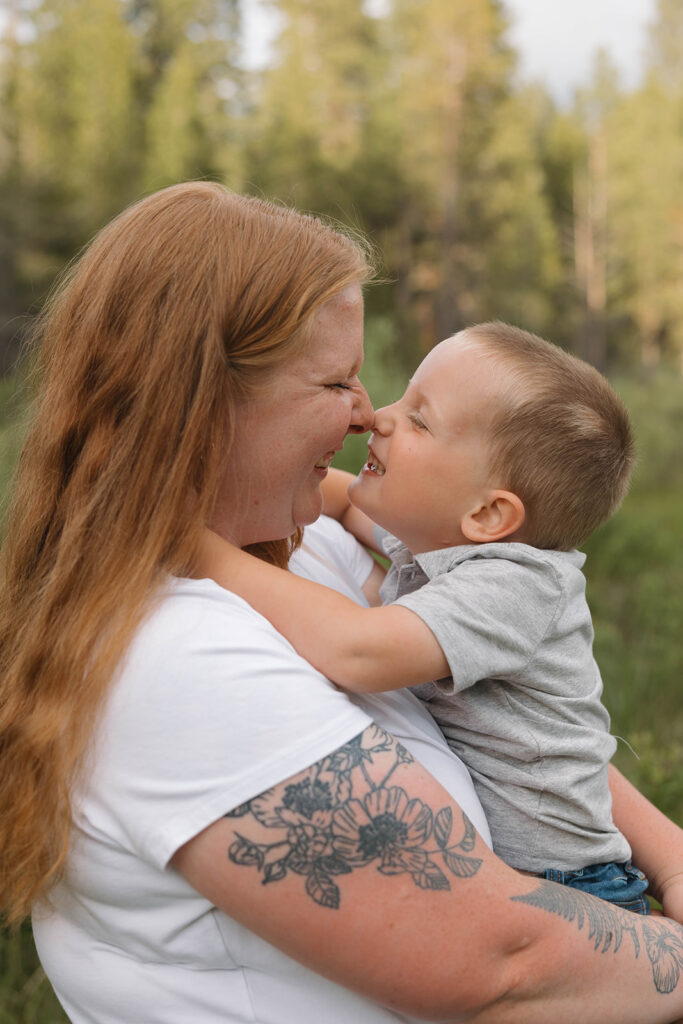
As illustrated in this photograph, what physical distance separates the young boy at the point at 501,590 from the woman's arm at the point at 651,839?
100 millimetres

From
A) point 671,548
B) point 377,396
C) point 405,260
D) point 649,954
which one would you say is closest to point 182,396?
point 649,954

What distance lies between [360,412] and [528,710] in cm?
62

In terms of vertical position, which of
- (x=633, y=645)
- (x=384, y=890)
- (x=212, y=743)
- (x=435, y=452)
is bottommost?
(x=633, y=645)

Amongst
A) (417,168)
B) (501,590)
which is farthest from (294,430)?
(417,168)

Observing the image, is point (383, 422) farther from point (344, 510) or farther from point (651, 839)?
point (651, 839)

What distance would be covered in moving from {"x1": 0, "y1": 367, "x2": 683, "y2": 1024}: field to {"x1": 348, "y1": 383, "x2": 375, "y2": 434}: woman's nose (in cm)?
62

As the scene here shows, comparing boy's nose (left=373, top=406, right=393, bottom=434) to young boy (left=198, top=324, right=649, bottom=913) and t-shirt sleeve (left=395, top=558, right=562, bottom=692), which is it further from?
t-shirt sleeve (left=395, top=558, right=562, bottom=692)

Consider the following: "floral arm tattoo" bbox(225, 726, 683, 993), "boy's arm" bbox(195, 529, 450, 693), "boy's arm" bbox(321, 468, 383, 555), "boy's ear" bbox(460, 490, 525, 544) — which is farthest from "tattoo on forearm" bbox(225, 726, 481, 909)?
"boy's arm" bbox(321, 468, 383, 555)

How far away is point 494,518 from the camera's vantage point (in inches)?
75.2

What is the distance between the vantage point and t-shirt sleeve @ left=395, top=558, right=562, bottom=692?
157 cm

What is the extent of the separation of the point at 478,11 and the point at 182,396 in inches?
996

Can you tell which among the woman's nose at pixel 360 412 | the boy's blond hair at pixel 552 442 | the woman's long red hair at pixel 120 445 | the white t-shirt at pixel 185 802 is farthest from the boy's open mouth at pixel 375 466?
the white t-shirt at pixel 185 802

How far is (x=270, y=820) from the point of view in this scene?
1.28m

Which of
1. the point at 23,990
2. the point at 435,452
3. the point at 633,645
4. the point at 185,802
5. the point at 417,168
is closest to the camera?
the point at 185,802
